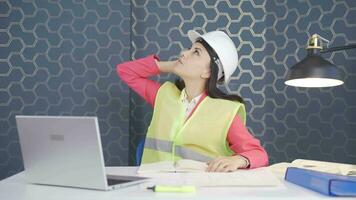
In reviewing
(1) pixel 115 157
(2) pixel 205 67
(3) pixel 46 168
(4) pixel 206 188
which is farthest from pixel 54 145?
(1) pixel 115 157

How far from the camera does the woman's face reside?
2066 mm

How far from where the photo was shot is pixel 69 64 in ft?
8.68

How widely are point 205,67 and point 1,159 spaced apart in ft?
4.59

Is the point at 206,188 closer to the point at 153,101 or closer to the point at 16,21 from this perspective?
the point at 153,101

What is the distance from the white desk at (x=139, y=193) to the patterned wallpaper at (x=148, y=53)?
1.47 m

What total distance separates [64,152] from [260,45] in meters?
1.84

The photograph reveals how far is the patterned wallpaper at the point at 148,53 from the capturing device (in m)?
2.64

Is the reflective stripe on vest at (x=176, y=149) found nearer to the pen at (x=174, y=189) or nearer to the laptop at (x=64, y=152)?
the laptop at (x=64, y=152)

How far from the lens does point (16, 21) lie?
8.64ft

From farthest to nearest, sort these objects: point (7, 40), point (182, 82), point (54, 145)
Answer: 1. point (7, 40)
2. point (182, 82)
3. point (54, 145)

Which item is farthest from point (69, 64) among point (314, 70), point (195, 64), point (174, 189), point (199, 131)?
point (174, 189)

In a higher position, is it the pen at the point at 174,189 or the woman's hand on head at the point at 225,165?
the pen at the point at 174,189

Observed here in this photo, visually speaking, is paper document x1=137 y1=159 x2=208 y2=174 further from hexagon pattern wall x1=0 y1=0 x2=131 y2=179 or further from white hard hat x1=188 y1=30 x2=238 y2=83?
hexagon pattern wall x1=0 y1=0 x2=131 y2=179

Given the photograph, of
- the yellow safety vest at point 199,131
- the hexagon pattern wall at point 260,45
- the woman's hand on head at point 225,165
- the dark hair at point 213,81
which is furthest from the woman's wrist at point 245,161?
the hexagon pattern wall at point 260,45
